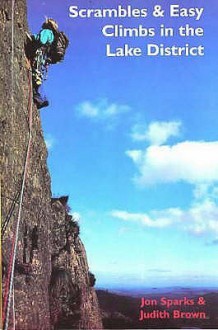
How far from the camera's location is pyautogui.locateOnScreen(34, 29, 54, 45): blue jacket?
880 centimetres

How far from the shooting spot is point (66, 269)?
9.56 m

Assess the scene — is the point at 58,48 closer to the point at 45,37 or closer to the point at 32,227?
the point at 45,37

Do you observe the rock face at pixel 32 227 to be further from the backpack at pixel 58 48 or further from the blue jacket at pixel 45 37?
the backpack at pixel 58 48

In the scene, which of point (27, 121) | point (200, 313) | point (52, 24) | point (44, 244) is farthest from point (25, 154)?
point (200, 313)

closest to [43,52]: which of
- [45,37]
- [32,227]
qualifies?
[45,37]

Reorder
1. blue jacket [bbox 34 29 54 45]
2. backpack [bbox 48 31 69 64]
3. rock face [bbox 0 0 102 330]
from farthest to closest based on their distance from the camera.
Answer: blue jacket [bbox 34 29 54 45], backpack [bbox 48 31 69 64], rock face [bbox 0 0 102 330]

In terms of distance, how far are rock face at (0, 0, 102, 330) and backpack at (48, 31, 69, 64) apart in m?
0.44

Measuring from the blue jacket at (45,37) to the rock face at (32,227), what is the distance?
0.22m

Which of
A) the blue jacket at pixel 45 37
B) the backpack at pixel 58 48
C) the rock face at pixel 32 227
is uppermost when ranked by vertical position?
the blue jacket at pixel 45 37

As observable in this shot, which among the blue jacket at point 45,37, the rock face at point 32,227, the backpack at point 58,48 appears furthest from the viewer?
the blue jacket at point 45,37

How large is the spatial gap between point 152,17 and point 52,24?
135 cm

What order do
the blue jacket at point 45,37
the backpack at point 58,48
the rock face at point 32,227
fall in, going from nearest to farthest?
1. the rock face at point 32,227
2. the backpack at point 58,48
3. the blue jacket at point 45,37

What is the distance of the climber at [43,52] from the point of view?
344 inches

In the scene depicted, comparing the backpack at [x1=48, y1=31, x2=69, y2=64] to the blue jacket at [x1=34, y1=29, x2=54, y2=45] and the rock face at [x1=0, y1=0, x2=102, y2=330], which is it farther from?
the rock face at [x1=0, y1=0, x2=102, y2=330]
